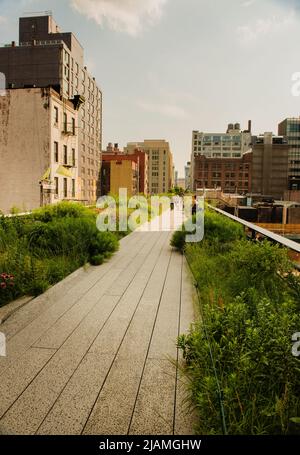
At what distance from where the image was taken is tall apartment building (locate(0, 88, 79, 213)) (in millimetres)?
25922

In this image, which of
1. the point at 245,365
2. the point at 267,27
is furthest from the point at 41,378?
the point at 267,27

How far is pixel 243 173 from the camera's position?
109m

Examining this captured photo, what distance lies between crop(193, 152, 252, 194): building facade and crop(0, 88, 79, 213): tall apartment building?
84.1m

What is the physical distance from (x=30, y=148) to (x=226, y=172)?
90.9 meters

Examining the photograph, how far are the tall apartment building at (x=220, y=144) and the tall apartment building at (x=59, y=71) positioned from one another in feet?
293

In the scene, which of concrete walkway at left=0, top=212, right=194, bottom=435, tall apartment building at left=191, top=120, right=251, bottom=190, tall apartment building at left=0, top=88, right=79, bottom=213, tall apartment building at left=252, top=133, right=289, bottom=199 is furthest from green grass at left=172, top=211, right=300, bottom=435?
tall apartment building at left=191, top=120, right=251, bottom=190

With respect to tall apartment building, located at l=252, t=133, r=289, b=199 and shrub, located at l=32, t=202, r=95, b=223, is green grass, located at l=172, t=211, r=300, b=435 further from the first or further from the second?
tall apartment building, located at l=252, t=133, r=289, b=199

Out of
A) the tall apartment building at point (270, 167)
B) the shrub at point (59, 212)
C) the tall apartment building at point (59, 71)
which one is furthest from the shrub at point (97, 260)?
the tall apartment building at point (270, 167)

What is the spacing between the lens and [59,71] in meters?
45.6

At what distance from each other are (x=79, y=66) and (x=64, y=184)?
32019 millimetres

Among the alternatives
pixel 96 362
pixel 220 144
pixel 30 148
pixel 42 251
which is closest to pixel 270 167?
pixel 220 144

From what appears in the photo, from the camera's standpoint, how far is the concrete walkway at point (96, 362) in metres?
2.12

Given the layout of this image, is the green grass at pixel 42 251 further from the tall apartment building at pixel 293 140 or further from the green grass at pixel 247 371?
the tall apartment building at pixel 293 140

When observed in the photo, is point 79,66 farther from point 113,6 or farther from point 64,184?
point 113,6
